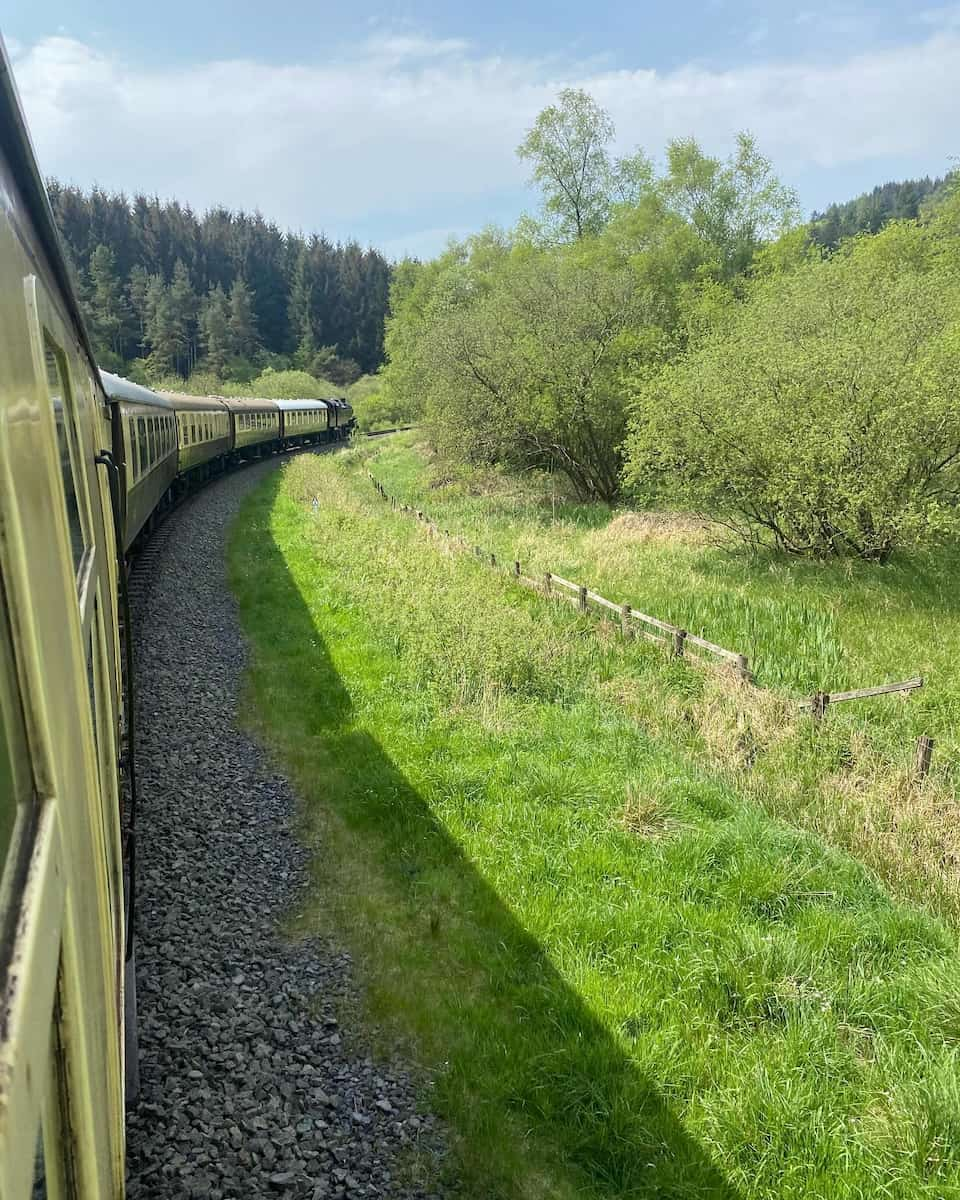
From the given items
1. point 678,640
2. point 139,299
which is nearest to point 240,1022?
point 678,640

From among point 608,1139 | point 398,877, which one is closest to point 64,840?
point 608,1139

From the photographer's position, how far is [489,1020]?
436cm

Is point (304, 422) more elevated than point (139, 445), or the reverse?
point (304, 422)

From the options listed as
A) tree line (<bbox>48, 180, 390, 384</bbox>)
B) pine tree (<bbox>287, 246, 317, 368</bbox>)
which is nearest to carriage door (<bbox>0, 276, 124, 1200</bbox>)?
tree line (<bbox>48, 180, 390, 384</bbox>)

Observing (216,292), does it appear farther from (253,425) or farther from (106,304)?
(253,425)

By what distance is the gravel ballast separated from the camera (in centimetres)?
350

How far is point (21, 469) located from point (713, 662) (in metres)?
8.71

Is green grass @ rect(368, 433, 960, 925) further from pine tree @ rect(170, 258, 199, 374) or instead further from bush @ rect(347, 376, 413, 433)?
pine tree @ rect(170, 258, 199, 374)

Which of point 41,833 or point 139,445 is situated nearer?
point 41,833

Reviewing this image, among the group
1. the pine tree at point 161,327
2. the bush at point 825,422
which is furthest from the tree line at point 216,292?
the bush at point 825,422

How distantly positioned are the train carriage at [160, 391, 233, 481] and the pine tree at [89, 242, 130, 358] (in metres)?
56.4

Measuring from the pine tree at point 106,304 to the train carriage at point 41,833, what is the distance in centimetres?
8334

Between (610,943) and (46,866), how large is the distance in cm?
441

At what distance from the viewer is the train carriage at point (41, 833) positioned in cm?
94
